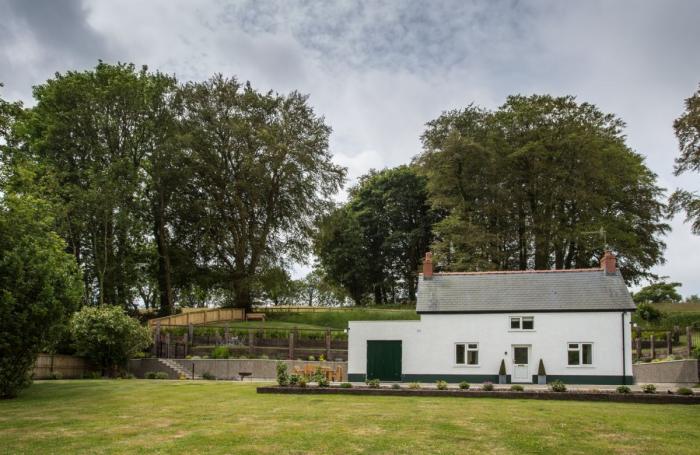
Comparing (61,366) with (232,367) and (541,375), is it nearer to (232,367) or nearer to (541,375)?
(232,367)

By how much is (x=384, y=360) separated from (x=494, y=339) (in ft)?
17.7

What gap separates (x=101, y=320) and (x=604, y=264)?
84.2 ft

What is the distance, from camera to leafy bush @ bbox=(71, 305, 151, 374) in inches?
1282

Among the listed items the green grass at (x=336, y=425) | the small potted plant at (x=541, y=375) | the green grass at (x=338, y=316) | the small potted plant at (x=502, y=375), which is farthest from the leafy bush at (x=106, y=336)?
the small potted plant at (x=541, y=375)

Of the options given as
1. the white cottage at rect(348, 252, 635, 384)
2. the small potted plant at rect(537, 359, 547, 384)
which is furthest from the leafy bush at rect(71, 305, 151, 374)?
the small potted plant at rect(537, 359, 547, 384)

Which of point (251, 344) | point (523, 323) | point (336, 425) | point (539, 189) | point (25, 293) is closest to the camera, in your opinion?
point (336, 425)

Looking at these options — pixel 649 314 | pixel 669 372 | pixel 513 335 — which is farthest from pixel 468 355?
pixel 649 314

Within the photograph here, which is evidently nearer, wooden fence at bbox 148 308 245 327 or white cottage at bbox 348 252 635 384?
white cottage at bbox 348 252 635 384

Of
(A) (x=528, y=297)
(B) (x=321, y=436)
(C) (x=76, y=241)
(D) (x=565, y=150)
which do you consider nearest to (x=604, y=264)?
(A) (x=528, y=297)

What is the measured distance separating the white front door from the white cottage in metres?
0.05

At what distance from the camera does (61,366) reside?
3278 centimetres

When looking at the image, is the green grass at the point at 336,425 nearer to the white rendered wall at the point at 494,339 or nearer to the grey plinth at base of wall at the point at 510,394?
the grey plinth at base of wall at the point at 510,394

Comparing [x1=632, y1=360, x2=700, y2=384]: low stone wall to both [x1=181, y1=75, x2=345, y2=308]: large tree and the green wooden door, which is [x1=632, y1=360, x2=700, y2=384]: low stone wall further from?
[x1=181, y1=75, x2=345, y2=308]: large tree

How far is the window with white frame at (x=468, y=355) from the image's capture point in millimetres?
30750
